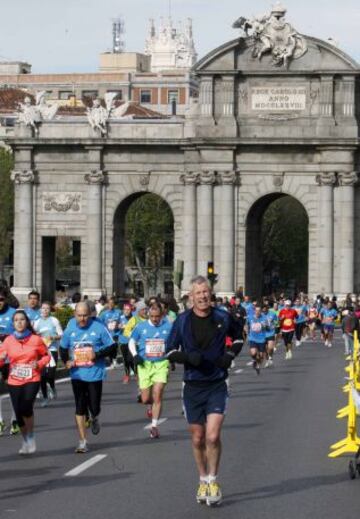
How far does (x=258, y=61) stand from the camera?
7225cm

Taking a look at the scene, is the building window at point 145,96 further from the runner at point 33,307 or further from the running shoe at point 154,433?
the running shoe at point 154,433

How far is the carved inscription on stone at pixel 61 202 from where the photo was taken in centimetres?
7475

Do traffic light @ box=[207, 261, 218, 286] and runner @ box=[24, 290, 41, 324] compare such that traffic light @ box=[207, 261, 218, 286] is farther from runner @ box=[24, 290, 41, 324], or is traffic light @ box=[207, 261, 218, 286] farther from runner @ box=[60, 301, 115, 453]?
runner @ box=[60, 301, 115, 453]

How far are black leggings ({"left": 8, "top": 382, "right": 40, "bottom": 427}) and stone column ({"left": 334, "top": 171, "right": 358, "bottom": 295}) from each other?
51606 mm

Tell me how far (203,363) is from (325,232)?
56016 mm

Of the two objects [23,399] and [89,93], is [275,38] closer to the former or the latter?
[23,399]

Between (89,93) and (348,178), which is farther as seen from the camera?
(89,93)

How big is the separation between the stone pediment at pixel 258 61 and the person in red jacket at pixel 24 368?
5141cm

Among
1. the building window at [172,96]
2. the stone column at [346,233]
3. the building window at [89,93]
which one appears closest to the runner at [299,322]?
the stone column at [346,233]

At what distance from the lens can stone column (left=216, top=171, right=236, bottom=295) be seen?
237ft

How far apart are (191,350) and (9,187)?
9012 cm

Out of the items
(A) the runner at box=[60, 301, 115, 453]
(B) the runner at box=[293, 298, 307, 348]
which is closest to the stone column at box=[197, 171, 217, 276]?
(B) the runner at box=[293, 298, 307, 348]

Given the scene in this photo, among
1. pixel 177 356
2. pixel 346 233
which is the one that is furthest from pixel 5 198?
pixel 177 356

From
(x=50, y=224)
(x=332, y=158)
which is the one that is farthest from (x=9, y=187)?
(x=332, y=158)
